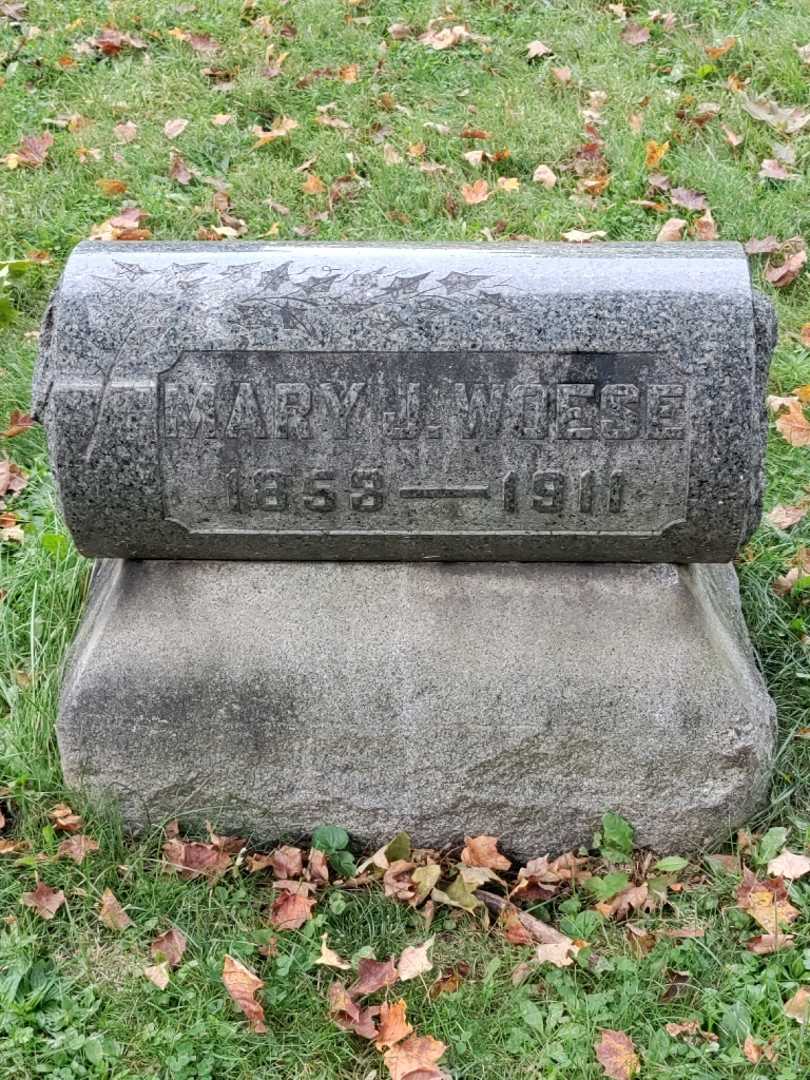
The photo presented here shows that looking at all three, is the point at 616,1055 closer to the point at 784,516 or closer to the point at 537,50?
the point at 784,516

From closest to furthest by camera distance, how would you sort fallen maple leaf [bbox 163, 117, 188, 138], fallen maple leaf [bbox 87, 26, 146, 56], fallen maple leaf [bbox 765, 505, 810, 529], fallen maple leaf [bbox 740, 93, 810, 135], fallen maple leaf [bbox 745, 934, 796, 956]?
fallen maple leaf [bbox 745, 934, 796, 956], fallen maple leaf [bbox 765, 505, 810, 529], fallen maple leaf [bbox 740, 93, 810, 135], fallen maple leaf [bbox 163, 117, 188, 138], fallen maple leaf [bbox 87, 26, 146, 56]

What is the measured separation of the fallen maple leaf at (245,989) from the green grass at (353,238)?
0.08ft

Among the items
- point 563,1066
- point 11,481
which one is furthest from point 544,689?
point 11,481

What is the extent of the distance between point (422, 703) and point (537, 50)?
4387mm

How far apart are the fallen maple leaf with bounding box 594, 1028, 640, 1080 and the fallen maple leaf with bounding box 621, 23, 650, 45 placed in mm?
5084

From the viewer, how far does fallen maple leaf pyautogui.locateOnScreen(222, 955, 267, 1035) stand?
2395 millimetres

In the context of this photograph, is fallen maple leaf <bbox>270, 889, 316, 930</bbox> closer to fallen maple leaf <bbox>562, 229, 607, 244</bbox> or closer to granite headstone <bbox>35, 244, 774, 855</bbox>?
granite headstone <bbox>35, 244, 774, 855</bbox>

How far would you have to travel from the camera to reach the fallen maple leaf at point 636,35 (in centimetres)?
608

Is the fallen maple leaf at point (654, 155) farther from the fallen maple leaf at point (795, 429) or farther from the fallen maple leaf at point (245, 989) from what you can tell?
the fallen maple leaf at point (245, 989)

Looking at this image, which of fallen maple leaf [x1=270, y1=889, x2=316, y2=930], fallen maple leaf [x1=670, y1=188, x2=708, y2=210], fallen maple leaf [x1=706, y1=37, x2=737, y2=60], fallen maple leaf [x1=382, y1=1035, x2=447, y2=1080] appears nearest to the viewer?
fallen maple leaf [x1=382, y1=1035, x2=447, y2=1080]

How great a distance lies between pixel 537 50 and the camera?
604 centimetres

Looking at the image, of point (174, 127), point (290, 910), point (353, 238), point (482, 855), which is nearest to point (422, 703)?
point (482, 855)

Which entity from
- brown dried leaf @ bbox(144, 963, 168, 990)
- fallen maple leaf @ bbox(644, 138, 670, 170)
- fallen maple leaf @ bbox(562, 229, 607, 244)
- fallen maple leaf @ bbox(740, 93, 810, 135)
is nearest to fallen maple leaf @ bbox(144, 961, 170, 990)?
brown dried leaf @ bbox(144, 963, 168, 990)

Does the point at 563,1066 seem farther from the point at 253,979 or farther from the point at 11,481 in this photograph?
the point at 11,481
